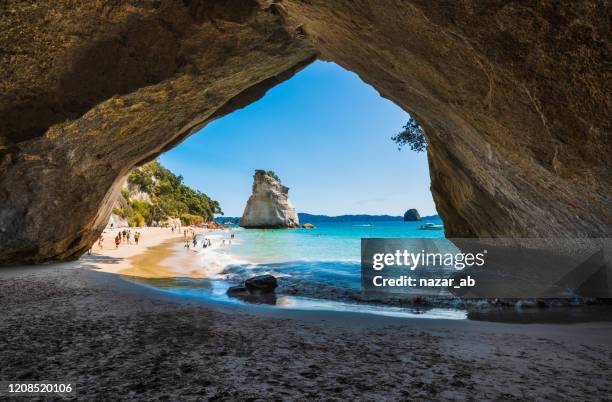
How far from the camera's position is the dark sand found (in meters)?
2.61

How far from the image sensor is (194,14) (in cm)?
736

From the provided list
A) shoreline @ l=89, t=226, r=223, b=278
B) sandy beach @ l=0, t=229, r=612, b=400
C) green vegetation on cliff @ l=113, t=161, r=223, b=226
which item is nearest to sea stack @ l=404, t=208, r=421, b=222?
green vegetation on cliff @ l=113, t=161, r=223, b=226

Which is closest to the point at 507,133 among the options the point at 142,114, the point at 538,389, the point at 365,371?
the point at 538,389

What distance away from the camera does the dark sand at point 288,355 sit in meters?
2.61

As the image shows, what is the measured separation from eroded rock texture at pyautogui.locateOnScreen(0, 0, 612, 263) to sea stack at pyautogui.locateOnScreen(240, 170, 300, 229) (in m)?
77.4

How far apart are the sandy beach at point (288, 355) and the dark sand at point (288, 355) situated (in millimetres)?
12

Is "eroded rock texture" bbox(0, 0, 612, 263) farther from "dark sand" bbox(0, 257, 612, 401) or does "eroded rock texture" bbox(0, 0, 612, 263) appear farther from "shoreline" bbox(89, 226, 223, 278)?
"dark sand" bbox(0, 257, 612, 401)

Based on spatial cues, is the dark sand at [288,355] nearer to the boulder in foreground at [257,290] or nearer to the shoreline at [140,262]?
the boulder in foreground at [257,290]

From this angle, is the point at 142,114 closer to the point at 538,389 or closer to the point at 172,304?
the point at 172,304

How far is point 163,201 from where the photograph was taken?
267ft

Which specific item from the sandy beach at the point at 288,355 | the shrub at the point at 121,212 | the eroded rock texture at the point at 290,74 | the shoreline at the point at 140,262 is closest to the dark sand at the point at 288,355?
the sandy beach at the point at 288,355

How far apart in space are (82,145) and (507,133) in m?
10.8

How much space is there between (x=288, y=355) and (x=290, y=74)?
35.8 ft

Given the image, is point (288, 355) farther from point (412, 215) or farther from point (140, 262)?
point (412, 215)
